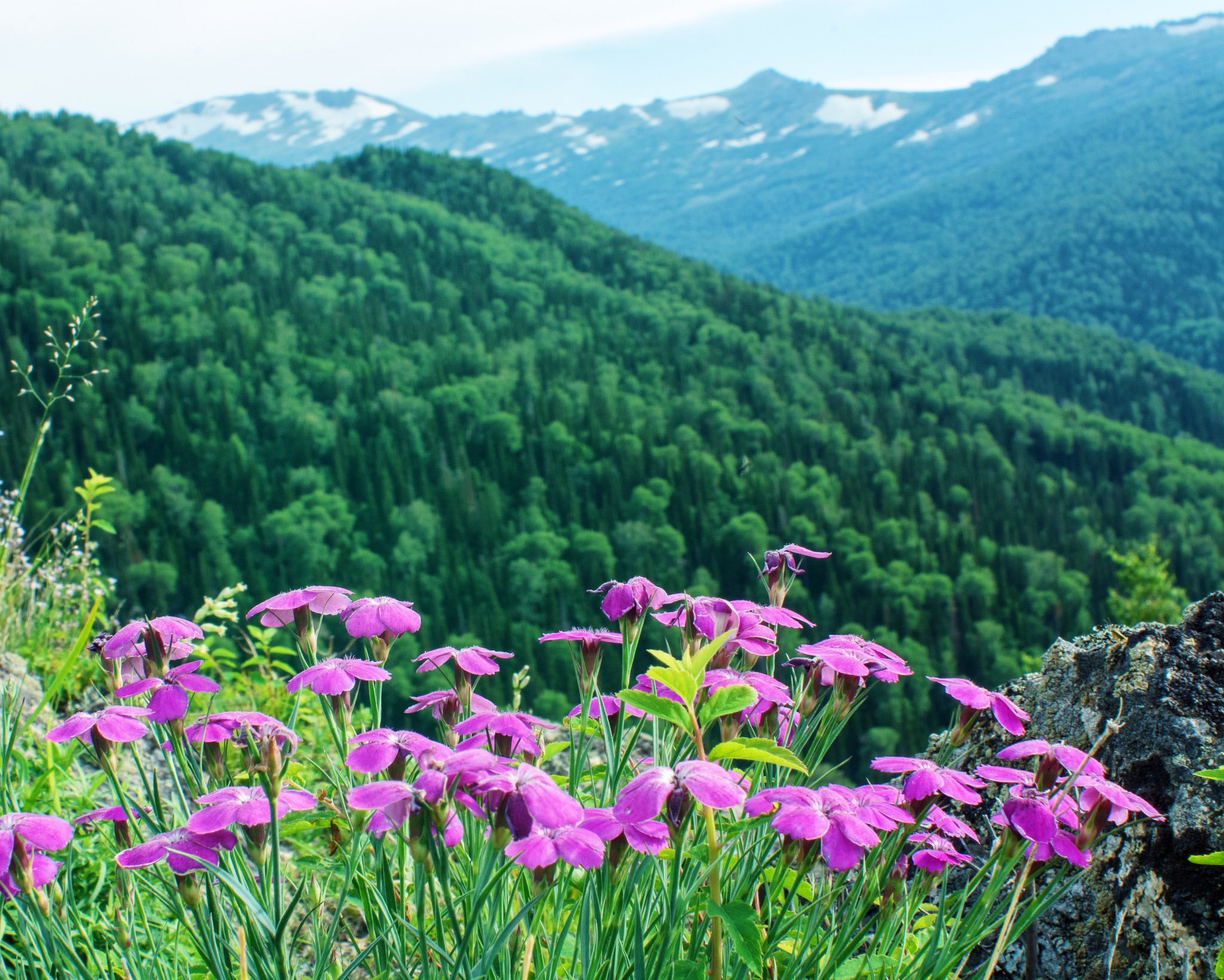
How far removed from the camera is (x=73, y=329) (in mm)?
3074

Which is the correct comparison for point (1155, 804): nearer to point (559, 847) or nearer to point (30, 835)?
point (559, 847)

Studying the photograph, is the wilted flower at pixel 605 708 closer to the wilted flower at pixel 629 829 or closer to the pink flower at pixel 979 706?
the wilted flower at pixel 629 829

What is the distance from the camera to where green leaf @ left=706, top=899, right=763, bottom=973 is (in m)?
1.38

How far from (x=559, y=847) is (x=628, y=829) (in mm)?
145

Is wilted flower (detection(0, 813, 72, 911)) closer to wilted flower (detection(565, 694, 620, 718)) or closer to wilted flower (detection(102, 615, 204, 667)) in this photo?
wilted flower (detection(102, 615, 204, 667))

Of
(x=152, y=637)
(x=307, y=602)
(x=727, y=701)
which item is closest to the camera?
(x=727, y=701)

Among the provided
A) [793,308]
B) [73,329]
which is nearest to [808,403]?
[793,308]

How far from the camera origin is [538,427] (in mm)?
103250

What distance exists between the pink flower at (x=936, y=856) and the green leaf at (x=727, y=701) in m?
0.60

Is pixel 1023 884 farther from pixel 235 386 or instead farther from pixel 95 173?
pixel 95 173

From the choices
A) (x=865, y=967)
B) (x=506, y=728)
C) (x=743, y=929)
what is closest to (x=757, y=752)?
(x=743, y=929)

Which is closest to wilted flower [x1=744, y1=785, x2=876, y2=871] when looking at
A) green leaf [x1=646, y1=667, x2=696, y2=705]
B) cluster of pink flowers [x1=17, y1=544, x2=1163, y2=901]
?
cluster of pink flowers [x1=17, y1=544, x2=1163, y2=901]

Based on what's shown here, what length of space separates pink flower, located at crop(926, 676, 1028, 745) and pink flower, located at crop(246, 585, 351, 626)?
46.7 inches

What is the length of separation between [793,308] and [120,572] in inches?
4263
